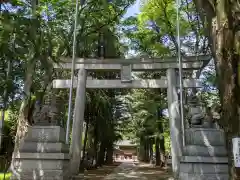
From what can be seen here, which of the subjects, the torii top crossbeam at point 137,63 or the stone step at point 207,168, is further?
the torii top crossbeam at point 137,63

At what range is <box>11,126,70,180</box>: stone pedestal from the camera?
8.51 metres

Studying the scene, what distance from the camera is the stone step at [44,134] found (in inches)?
349

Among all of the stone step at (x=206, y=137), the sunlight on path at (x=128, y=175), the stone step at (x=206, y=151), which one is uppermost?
the stone step at (x=206, y=137)

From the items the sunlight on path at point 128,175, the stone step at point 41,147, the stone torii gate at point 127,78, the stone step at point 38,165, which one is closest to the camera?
the stone step at point 38,165

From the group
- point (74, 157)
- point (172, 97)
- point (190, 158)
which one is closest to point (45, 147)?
point (74, 157)

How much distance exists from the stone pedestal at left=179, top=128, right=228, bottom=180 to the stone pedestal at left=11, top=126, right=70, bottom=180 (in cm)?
408

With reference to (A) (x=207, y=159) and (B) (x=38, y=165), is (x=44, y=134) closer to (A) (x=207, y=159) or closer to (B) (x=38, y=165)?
(B) (x=38, y=165)

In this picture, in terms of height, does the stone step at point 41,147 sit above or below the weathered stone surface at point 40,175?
above

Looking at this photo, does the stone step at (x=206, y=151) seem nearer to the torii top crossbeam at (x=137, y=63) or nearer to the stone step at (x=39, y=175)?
the torii top crossbeam at (x=137, y=63)

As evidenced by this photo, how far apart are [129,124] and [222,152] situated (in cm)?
2201

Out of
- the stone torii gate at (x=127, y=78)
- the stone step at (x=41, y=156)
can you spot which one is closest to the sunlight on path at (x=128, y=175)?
the stone torii gate at (x=127, y=78)

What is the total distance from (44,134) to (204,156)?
5312 mm

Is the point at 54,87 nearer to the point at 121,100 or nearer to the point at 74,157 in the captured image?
the point at 74,157

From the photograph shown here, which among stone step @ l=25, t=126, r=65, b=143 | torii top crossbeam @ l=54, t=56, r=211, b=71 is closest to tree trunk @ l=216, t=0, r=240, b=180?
stone step @ l=25, t=126, r=65, b=143
